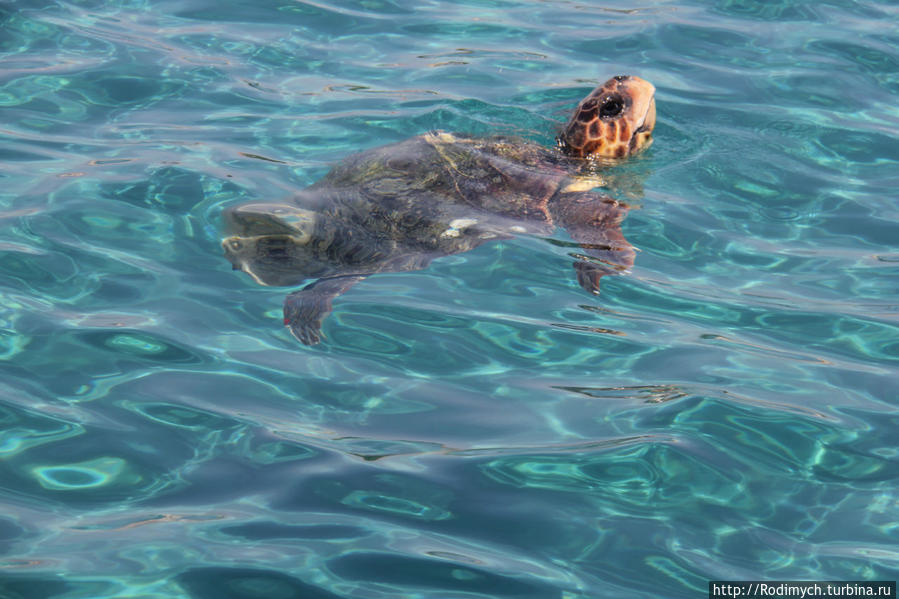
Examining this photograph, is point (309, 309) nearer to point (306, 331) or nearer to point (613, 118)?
point (306, 331)

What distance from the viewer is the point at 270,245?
4594 mm

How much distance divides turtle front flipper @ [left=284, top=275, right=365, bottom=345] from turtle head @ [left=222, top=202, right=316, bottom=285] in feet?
0.63

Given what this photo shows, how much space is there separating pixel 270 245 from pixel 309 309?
556mm

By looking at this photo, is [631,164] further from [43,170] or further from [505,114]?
[43,170]

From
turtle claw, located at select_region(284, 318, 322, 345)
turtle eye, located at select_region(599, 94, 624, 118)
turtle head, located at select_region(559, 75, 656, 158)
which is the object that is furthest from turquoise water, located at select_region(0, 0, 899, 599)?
turtle eye, located at select_region(599, 94, 624, 118)

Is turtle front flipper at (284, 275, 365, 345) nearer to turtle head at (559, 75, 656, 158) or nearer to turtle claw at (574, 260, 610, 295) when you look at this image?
turtle claw at (574, 260, 610, 295)

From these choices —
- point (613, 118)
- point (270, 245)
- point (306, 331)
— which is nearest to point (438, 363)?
point (306, 331)

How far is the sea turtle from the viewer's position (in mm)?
4602

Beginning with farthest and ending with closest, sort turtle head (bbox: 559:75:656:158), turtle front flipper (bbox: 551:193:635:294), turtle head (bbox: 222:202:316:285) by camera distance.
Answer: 1. turtle head (bbox: 559:75:656:158)
2. turtle front flipper (bbox: 551:193:635:294)
3. turtle head (bbox: 222:202:316:285)

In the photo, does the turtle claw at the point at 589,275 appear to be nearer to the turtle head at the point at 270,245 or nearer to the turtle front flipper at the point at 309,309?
the turtle front flipper at the point at 309,309

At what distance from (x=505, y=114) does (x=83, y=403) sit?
421 centimetres

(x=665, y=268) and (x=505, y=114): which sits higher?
(x=505, y=114)

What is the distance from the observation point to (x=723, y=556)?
294 centimetres

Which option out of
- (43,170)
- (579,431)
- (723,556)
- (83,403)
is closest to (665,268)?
(579,431)
